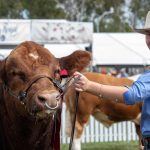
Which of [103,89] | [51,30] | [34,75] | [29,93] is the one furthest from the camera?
[51,30]

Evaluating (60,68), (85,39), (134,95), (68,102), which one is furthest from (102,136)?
(134,95)

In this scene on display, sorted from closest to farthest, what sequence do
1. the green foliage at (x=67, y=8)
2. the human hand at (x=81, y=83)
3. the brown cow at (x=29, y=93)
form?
the human hand at (x=81, y=83)
the brown cow at (x=29, y=93)
the green foliage at (x=67, y=8)

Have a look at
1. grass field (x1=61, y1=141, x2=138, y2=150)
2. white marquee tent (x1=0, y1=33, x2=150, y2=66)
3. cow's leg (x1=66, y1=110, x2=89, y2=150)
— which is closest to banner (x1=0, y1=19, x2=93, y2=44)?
white marquee tent (x1=0, y1=33, x2=150, y2=66)

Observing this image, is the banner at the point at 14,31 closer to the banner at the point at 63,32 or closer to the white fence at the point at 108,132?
the banner at the point at 63,32

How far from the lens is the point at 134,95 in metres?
3.43

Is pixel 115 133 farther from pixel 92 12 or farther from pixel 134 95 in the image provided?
pixel 92 12

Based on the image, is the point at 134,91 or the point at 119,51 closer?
the point at 134,91

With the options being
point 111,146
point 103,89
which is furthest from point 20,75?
point 111,146

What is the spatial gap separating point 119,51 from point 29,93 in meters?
24.9

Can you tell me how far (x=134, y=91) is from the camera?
135 inches

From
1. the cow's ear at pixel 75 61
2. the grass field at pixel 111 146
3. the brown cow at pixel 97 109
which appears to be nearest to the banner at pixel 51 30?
the grass field at pixel 111 146

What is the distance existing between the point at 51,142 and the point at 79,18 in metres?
56.2

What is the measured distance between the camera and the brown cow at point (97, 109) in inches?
446

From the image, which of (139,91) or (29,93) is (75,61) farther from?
(139,91)
